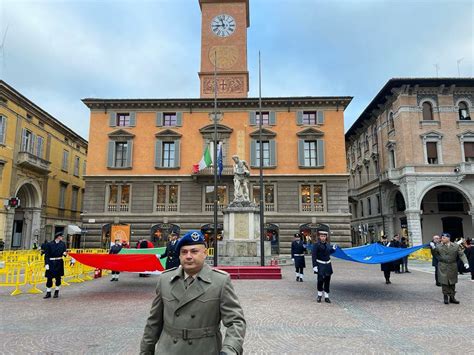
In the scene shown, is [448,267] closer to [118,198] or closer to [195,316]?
[195,316]

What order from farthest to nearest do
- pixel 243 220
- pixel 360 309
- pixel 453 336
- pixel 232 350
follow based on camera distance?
pixel 243 220 → pixel 360 309 → pixel 453 336 → pixel 232 350

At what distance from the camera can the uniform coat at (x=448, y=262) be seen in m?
9.69

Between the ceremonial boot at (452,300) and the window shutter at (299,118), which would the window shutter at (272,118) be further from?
the ceremonial boot at (452,300)

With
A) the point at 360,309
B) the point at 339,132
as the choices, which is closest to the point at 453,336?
the point at 360,309

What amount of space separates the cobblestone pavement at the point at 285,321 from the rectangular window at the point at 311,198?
19.0 meters

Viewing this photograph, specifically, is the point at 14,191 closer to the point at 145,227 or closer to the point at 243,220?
the point at 145,227

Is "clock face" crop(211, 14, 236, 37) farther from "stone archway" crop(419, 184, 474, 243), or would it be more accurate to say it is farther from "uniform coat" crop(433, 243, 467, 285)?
"uniform coat" crop(433, 243, 467, 285)

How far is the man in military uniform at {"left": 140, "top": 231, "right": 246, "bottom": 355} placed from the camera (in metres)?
2.70

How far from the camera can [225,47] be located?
123 feet

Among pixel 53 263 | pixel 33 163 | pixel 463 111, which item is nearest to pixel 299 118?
pixel 463 111

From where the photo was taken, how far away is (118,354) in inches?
222

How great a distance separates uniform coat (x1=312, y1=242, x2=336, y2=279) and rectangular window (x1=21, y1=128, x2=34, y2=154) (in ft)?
105

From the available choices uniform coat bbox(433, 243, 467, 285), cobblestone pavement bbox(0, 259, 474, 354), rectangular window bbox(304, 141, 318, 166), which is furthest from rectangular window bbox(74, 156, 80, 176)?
uniform coat bbox(433, 243, 467, 285)

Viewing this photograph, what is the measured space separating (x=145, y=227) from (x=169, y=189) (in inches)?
159
